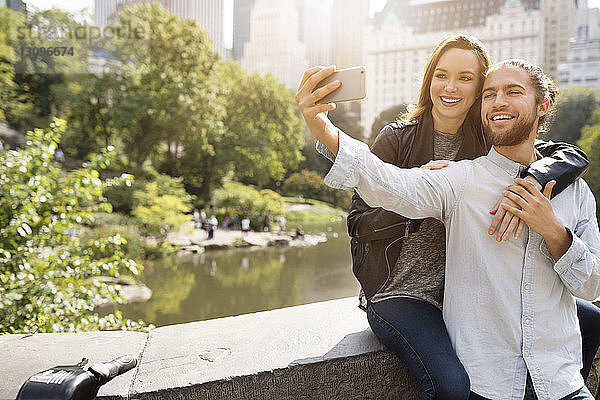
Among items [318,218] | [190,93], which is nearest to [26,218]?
[190,93]

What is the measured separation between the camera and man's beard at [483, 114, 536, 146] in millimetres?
847

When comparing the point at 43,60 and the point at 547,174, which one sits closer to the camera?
the point at 547,174

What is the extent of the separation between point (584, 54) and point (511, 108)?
16.8m

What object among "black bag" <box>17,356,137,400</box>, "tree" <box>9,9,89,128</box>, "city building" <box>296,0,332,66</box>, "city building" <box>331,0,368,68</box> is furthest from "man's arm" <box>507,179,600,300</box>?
"city building" <box>296,0,332,66</box>

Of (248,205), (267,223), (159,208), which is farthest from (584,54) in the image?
(159,208)

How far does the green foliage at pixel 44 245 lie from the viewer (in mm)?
1670

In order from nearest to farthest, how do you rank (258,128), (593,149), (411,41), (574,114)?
(593,149)
(574,114)
(258,128)
(411,41)

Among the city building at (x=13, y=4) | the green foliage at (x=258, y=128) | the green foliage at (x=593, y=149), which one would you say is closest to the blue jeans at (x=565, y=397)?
the green foliage at (x=593, y=149)

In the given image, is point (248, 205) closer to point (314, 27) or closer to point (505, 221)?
point (314, 27)

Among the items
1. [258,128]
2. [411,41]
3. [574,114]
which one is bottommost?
[258,128]

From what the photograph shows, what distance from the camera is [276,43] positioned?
18641 millimetres

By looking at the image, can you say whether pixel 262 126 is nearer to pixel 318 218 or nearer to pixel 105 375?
pixel 318 218

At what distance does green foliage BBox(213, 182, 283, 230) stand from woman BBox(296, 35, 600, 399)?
11.7 metres

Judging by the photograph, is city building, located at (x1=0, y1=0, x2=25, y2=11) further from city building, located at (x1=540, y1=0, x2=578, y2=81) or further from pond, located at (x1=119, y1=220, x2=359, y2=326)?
city building, located at (x1=540, y1=0, x2=578, y2=81)
